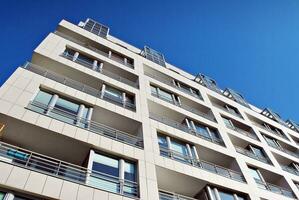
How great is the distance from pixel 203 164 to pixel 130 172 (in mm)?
5691

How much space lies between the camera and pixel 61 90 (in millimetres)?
13055

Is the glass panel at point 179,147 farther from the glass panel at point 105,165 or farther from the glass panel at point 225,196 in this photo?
the glass panel at point 105,165

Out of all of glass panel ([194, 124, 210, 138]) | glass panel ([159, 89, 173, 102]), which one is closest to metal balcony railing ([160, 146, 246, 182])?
glass panel ([194, 124, 210, 138])

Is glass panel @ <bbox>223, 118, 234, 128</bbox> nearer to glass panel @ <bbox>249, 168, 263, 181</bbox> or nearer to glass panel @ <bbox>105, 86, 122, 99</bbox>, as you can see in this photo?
glass panel @ <bbox>249, 168, 263, 181</bbox>

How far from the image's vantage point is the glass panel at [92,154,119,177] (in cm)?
1051

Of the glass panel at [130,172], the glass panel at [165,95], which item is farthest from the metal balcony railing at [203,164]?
the glass panel at [165,95]

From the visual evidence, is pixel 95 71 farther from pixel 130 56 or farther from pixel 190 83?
pixel 190 83

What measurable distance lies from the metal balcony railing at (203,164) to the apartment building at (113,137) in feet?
0.23

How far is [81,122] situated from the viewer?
12.3 metres

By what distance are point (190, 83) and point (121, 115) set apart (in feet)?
36.9

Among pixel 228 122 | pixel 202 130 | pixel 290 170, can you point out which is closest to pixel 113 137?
pixel 202 130

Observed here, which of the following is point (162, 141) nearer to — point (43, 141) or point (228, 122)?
point (43, 141)

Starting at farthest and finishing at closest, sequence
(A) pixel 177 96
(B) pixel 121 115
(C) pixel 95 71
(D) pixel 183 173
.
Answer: (A) pixel 177 96, (C) pixel 95 71, (B) pixel 121 115, (D) pixel 183 173

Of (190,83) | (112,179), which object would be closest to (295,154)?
(190,83)
